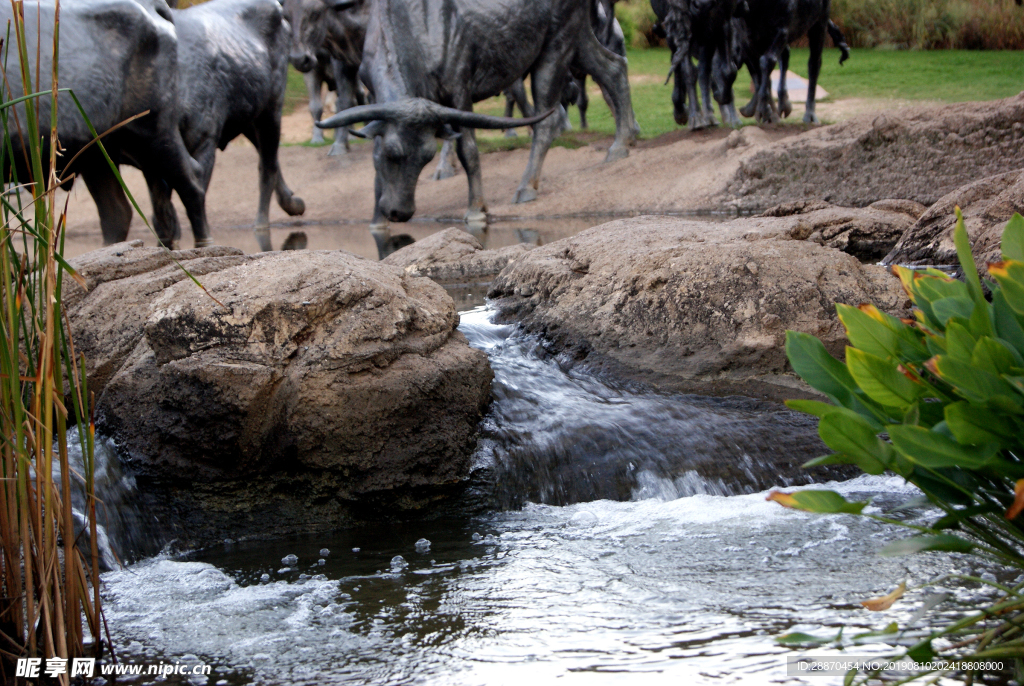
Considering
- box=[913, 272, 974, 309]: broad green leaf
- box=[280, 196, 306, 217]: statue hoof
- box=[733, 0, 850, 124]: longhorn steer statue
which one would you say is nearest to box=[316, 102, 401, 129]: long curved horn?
box=[280, 196, 306, 217]: statue hoof

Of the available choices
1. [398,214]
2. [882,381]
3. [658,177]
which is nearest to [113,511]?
[882,381]

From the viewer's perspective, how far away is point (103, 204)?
746 centimetres

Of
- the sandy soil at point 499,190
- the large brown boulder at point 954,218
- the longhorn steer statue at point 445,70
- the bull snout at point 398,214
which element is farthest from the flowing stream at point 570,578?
the longhorn steer statue at point 445,70

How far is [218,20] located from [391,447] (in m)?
7.04

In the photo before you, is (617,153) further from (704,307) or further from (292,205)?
(704,307)

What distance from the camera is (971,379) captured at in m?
1.45

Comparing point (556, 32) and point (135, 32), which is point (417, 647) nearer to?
point (135, 32)

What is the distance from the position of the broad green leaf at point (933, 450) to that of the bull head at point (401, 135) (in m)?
8.98

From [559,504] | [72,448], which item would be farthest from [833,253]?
[72,448]

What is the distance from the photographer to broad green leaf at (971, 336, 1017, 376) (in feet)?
4.79

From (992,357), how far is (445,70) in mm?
9879

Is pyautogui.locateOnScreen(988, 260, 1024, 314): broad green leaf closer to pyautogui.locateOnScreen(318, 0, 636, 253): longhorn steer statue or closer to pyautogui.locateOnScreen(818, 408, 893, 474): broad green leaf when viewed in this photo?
pyautogui.locateOnScreen(818, 408, 893, 474): broad green leaf

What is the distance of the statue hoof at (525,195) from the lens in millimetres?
12469

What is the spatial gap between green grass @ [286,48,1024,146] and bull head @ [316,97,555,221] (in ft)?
16.6
